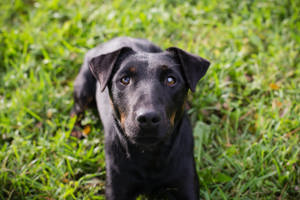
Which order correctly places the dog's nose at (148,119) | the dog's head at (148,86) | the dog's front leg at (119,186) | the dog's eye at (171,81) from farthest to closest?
the dog's front leg at (119,186), the dog's eye at (171,81), the dog's head at (148,86), the dog's nose at (148,119)

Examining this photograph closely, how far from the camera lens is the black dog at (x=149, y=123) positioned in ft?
9.04

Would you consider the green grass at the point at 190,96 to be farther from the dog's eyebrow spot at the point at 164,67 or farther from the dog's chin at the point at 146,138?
the dog's eyebrow spot at the point at 164,67

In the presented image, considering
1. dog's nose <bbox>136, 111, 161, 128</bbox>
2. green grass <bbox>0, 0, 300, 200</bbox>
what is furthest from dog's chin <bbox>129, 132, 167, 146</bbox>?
green grass <bbox>0, 0, 300, 200</bbox>

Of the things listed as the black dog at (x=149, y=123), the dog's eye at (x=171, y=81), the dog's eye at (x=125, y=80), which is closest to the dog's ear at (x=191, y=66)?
the black dog at (x=149, y=123)

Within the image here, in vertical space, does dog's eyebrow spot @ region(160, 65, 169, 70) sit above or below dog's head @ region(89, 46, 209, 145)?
above

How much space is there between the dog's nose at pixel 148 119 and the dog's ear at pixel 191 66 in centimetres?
57

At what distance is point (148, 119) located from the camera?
2.58 m

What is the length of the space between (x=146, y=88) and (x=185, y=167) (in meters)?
0.97

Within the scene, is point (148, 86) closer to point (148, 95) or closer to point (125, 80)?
point (148, 95)

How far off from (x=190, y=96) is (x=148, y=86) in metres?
1.86

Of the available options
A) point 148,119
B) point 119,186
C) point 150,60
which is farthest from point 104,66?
point 119,186

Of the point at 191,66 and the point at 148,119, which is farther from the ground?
the point at 191,66

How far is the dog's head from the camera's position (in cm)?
267

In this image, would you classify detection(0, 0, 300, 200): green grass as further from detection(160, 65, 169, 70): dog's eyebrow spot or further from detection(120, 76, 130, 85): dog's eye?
detection(160, 65, 169, 70): dog's eyebrow spot
